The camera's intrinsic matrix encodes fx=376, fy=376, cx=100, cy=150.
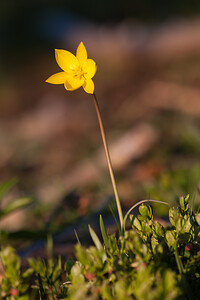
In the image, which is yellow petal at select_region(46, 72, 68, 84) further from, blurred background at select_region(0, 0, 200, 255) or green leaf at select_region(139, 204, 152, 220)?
blurred background at select_region(0, 0, 200, 255)

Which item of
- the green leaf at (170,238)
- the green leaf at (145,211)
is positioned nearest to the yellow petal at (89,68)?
the green leaf at (145,211)

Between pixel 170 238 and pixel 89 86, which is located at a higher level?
pixel 89 86

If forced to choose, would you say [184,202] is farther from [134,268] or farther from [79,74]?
[79,74]

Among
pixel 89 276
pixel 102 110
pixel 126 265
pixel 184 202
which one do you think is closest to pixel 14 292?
pixel 89 276

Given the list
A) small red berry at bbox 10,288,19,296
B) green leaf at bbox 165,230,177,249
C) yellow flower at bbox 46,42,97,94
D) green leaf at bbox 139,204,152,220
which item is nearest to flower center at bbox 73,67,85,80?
yellow flower at bbox 46,42,97,94

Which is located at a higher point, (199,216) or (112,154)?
(199,216)

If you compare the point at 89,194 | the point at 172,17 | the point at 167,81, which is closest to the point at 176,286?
the point at 89,194

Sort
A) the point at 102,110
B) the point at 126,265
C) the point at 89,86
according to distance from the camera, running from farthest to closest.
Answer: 1. the point at 102,110
2. the point at 89,86
3. the point at 126,265

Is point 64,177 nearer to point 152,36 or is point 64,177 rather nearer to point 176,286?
point 176,286
